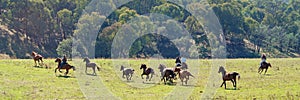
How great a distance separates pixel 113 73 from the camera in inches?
1585

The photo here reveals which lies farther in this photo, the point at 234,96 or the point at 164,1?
the point at 164,1

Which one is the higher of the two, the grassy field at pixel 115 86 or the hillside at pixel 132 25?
the hillside at pixel 132 25

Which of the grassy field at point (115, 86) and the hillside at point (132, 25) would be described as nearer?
the grassy field at point (115, 86)

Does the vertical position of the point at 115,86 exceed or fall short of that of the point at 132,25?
it falls short

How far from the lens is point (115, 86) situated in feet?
107

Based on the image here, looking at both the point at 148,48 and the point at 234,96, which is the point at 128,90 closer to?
the point at 234,96

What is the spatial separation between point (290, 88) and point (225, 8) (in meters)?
78.6

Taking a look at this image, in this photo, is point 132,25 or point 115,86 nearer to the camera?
point 115,86

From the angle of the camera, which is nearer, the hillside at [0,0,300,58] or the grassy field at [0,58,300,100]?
the grassy field at [0,58,300,100]

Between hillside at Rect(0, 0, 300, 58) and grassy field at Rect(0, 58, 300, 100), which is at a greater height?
hillside at Rect(0, 0, 300, 58)

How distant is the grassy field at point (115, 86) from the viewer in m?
28.5

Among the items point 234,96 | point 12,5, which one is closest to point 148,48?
point 12,5

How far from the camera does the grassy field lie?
28.5 metres

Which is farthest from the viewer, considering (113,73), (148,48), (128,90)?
(148,48)
